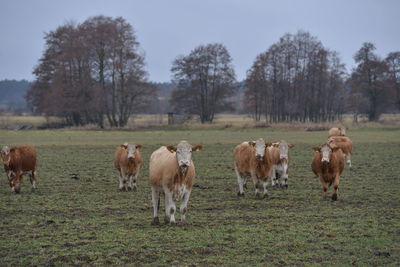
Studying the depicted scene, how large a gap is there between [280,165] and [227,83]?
59.1 metres

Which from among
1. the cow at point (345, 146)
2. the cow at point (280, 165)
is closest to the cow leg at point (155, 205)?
the cow at point (280, 165)

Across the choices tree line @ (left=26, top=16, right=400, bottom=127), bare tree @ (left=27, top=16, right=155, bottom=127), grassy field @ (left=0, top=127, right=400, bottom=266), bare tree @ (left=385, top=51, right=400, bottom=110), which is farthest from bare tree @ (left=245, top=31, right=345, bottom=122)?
grassy field @ (left=0, top=127, right=400, bottom=266)

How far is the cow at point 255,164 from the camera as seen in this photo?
58.2ft

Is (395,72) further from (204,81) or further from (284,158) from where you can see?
(284,158)

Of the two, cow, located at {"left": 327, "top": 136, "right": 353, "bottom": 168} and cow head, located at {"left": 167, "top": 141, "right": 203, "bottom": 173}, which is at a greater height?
cow head, located at {"left": 167, "top": 141, "right": 203, "bottom": 173}

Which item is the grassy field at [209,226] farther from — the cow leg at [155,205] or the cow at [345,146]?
the cow at [345,146]

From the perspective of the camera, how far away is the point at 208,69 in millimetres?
78312

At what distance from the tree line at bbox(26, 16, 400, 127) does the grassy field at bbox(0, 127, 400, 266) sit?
4733 centimetres

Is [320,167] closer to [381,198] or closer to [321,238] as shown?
[381,198]

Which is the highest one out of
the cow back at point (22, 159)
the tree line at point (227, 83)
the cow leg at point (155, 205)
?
the tree line at point (227, 83)

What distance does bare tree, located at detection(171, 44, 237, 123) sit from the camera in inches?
3068

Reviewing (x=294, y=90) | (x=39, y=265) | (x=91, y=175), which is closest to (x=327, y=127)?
(x=294, y=90)

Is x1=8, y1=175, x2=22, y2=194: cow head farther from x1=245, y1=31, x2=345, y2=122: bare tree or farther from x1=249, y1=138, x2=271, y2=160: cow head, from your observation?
x1=245, y1=31, x2=345, y2=122: bare tree

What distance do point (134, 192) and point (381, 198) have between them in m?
7.93
